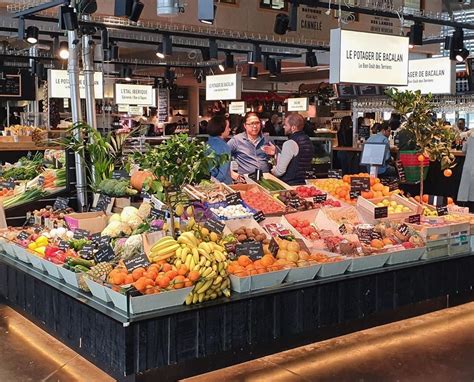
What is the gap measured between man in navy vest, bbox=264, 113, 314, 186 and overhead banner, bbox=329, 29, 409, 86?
50.2 inches

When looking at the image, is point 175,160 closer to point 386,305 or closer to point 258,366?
point 258,366

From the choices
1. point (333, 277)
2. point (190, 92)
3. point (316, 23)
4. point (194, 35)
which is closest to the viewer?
point (333, 277)

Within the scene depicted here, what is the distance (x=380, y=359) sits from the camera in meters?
4.50

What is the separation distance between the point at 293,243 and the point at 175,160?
106 centimetres

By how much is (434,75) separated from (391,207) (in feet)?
10.5

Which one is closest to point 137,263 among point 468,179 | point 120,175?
point 120,175

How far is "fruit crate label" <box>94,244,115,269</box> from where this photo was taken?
179 inches

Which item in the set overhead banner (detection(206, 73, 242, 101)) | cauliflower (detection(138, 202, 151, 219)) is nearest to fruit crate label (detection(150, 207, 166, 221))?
cauliflower (detection(138, 202, 151, 219))

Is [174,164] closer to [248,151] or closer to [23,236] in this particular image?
[23,236]

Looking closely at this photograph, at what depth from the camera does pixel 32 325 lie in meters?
5.16

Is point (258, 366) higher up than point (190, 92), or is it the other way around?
point (190, 92)

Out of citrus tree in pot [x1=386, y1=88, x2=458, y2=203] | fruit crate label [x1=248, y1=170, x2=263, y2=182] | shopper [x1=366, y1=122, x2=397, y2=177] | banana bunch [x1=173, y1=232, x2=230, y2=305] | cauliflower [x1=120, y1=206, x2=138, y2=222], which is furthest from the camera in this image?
shopper [x1=366, y1=122, x2=397, y2=177]

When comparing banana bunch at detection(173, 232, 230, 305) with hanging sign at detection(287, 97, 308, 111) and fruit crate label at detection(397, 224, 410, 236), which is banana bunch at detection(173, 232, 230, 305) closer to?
fruit crate label at detection(397, 224, 410, 236)

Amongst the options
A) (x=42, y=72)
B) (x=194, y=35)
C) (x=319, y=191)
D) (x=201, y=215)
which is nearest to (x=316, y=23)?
(x=194, y=35)
